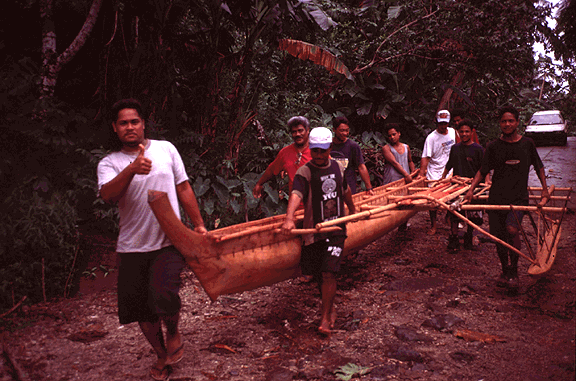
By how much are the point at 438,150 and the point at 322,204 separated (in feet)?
11.4

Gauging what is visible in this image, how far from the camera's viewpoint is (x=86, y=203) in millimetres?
5828

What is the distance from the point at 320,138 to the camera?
3.33m

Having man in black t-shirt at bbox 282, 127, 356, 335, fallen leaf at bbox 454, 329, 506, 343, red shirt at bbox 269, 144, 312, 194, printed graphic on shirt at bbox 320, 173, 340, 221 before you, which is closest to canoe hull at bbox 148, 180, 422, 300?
man in black t-shirt at bbox 282, 127, 356, 335

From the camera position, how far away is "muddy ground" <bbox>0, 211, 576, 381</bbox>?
121 inches

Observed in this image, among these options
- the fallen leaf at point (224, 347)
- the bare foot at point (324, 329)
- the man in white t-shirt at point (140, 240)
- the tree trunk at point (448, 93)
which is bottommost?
the fallen leaf at point (224, 347)

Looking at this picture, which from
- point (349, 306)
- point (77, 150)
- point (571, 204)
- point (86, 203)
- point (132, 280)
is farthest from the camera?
point (571, 204)

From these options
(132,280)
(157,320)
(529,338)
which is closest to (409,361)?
(529,338)

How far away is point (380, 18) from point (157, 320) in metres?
11.0

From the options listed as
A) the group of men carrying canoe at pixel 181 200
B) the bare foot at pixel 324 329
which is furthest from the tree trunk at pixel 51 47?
the bare foot at pixel 324 329

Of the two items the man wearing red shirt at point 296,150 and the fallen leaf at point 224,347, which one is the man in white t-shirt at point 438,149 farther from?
the fallen leaf at point 224,347

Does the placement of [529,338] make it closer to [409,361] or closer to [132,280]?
[409,361]

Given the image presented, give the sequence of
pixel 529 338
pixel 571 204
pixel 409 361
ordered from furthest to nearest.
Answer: pixel 571 204 < pixel 529 338 < pixel 409 361

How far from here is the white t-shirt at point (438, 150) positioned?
6176 mm

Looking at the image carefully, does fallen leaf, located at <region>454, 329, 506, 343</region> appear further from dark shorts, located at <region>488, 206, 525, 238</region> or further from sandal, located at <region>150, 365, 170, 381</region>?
sandal, located at <region>150, 365, 170, 381</region>
